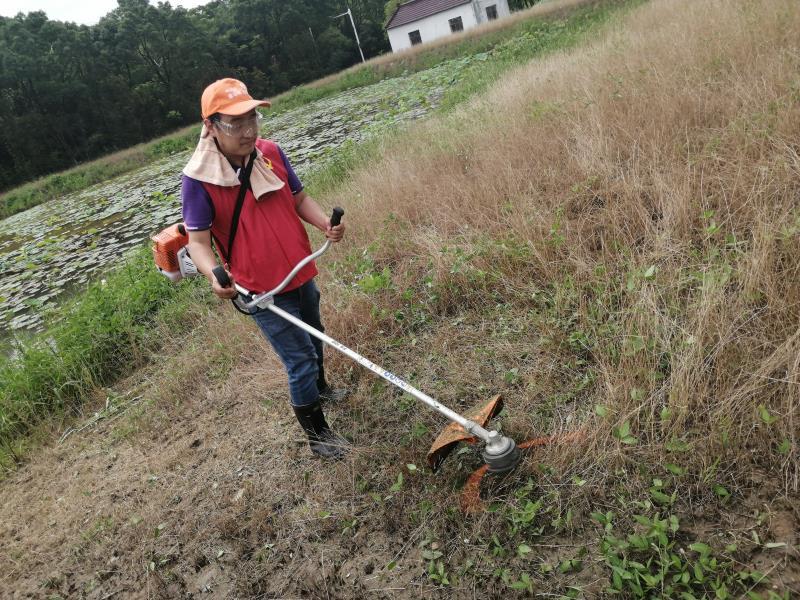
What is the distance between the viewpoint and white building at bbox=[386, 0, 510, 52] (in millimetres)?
33031

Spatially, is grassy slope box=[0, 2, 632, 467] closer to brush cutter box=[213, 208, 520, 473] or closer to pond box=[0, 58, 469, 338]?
pond box=[0, 58, 469, 338]

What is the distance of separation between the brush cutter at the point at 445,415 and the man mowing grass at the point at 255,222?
3.5 inches

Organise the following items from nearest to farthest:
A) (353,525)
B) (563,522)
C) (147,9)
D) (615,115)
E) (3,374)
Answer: (563,522), (353,525), (615,115), (3,374), (147,9)

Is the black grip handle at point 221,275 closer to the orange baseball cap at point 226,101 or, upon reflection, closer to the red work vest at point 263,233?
the red work vest at point 263,233

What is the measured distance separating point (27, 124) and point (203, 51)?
1564cm

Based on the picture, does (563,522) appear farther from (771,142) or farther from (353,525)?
(771,142)

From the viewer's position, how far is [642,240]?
10.1 ft

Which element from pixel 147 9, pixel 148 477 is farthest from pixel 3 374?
pixel 147 9

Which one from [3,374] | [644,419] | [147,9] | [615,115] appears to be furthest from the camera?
[147,9]

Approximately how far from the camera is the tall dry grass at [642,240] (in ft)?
6.59

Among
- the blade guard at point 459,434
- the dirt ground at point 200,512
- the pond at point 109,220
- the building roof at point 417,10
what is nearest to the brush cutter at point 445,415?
the blade guard at point 459,434

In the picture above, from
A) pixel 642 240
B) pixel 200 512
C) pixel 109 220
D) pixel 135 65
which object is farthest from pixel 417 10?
pixel 200 512

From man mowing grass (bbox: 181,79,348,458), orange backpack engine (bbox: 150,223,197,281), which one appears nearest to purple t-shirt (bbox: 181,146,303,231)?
man mowing grass (bbox: 181,79,348,458)

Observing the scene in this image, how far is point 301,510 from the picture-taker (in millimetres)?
2551
